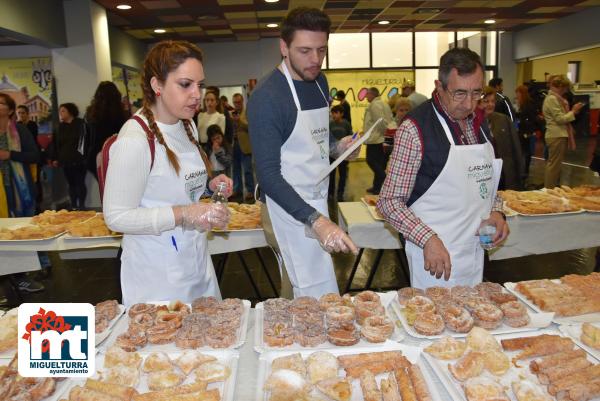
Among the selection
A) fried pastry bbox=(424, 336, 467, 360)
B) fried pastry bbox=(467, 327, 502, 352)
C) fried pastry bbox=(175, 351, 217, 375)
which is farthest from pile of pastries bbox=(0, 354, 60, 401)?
fried pastry bbox=(467, 327, 502, 352)

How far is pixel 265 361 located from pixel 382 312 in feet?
1.59

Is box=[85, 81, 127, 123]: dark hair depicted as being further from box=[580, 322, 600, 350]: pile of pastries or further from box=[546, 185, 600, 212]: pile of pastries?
box=[580, 322, 600, 350]: pile of pastries

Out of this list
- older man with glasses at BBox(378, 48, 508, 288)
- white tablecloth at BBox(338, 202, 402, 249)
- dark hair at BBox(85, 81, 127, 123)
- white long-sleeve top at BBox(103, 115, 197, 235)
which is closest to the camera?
white long-sleeve top at BBox(103, 115, 197, 235)

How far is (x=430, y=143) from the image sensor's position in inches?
87.6

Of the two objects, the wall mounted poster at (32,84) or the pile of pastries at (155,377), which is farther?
the wall mounted poster at (32,84)

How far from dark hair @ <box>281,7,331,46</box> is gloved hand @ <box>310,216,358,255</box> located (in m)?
0.86

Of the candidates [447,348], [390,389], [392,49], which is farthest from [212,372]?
[392,49]

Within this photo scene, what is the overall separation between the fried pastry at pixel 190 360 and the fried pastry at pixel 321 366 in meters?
0.31

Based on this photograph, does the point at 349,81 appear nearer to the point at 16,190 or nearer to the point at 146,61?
the point at 16,190

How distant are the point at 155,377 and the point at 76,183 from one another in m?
7.02

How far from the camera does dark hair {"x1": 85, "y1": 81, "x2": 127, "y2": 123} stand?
4.67 metres

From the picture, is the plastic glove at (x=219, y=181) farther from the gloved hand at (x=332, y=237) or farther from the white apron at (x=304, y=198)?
the gloved hand at (x=332, y=237)

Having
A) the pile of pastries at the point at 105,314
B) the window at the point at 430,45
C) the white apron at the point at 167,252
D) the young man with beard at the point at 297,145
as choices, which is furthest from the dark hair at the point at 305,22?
the window at the point at 430,45

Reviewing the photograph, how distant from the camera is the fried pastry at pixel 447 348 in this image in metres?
1.52
